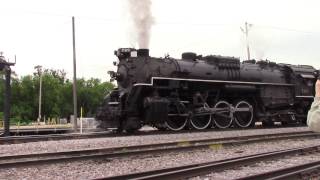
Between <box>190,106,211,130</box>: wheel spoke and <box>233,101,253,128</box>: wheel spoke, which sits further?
<box>233,101,253,128</box>: wheel spoke

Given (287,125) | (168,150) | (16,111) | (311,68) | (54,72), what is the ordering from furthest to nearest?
(54,72), (16,111), (311,68), (287,125), (168,150)

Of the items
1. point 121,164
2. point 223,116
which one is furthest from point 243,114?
point 121,164

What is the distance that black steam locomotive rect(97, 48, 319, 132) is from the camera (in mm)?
17078

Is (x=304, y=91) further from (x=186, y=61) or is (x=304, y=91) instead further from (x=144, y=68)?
(x=144, y=68)

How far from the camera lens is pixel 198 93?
61.2ft

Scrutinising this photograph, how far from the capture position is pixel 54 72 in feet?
286

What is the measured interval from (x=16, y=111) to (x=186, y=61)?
56179 millimetres

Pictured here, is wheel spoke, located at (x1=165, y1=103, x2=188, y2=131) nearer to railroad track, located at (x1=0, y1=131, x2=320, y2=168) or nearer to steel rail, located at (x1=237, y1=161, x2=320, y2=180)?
railroad track, located at (x1=0, y1=131, x2=320, y2=168)

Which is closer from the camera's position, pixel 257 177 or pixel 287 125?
pixel 257 177

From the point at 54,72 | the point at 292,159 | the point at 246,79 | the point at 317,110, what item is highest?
the point at 54,72

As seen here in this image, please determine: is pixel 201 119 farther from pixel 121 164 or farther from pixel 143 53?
pixel 121 164

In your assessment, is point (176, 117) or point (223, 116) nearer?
point (176, 117)

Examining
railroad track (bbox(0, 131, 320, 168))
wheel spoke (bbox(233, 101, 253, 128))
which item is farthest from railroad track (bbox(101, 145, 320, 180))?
wheel spoke (bbox(233, 101, 253, 128))

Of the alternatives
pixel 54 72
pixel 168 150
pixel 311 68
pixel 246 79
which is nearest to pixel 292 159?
pixel 168 150
